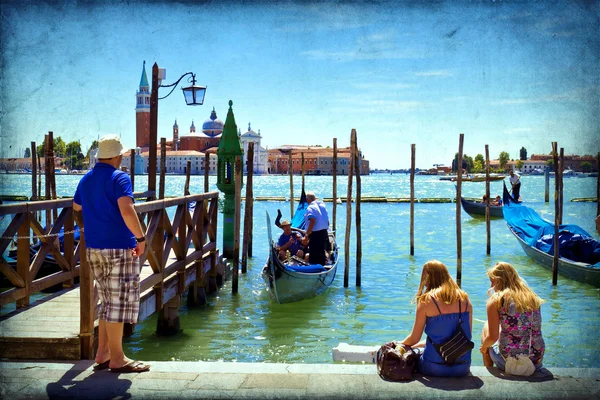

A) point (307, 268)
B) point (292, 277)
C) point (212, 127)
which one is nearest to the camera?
point (292, 277)

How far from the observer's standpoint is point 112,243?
3119 millimetres

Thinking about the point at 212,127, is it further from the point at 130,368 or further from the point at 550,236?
the point at 130,368

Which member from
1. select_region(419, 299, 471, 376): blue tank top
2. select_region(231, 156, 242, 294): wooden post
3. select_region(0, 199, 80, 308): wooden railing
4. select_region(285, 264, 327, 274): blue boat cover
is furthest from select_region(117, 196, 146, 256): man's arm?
select_region(231, 156, 242, 294): wooden post

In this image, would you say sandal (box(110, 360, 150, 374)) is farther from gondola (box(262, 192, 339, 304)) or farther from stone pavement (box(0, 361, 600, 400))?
gondola (box(262, 192, 339, 304))

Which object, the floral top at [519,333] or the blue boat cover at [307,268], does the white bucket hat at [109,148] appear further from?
the blue boat cover at [307,268]

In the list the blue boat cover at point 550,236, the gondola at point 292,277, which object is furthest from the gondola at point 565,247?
the gondola at point 292,277

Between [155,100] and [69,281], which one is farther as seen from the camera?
[155,100]

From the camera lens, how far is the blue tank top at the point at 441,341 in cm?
310

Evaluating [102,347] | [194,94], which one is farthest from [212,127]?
[102,347]

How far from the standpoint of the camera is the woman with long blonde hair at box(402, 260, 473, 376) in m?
3.11

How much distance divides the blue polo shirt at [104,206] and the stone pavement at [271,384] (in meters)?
0.61

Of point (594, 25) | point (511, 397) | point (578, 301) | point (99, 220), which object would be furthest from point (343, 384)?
point (578, 301)

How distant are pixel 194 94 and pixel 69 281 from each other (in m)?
2.75

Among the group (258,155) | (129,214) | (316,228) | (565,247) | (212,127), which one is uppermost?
(212,127)
